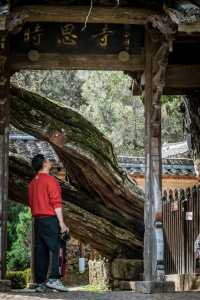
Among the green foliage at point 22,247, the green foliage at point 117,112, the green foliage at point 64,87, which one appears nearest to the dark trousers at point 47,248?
the green foliage at point 22,247

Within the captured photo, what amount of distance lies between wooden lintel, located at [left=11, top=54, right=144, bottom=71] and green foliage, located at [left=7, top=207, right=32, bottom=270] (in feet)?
45.4

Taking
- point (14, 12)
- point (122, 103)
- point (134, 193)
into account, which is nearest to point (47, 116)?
point (134, 193)

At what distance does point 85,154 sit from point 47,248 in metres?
3.34

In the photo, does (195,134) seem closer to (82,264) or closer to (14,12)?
(14,12)

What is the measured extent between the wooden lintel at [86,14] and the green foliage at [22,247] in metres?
14.6

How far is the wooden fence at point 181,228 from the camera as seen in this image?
1373cm

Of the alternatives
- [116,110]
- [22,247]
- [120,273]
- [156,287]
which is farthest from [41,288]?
[116,110]

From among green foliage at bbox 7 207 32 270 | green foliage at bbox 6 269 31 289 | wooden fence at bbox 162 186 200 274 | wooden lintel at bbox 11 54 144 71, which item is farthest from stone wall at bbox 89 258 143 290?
green foliage at bbox 7 207 32 270

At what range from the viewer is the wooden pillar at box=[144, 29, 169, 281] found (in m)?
11.4

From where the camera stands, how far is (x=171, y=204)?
15.2m

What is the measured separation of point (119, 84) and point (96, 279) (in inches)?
1009

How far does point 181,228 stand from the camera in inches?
570

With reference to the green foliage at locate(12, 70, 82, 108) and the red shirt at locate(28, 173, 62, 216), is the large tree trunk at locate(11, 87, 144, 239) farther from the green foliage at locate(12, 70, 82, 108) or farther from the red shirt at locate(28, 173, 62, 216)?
the green foliage at locate(12, 70, 82, 108)

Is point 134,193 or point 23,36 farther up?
point 23,36
